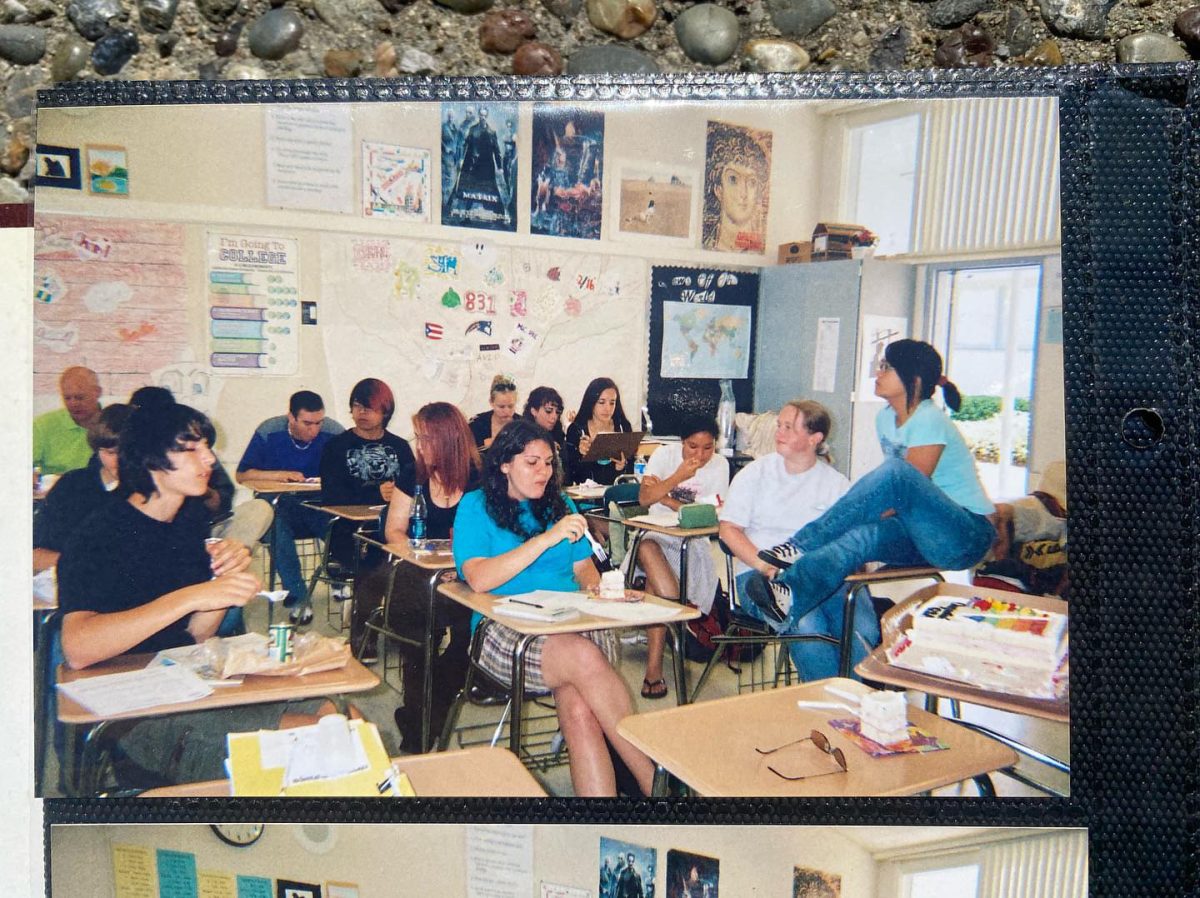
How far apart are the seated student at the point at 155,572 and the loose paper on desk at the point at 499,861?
0.33 metres

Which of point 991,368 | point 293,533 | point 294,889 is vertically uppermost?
point 991,368

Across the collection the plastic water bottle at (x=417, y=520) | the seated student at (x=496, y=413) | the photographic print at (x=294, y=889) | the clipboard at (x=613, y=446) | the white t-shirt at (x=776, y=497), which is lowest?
the photographic print at (x=294, y=889)

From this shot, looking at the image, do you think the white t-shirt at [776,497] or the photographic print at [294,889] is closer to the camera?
the white t-shirt at [776,497]

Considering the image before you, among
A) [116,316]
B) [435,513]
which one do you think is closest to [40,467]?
[116,316]

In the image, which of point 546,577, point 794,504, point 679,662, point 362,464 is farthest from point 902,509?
point 362,464

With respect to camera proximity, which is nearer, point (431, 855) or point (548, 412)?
point (548, 412)

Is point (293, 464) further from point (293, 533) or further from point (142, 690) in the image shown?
point (142, 690)

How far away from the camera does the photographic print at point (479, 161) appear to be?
1.27m

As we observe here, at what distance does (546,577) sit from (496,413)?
0.26m

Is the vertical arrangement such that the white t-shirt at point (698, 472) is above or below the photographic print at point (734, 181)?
below

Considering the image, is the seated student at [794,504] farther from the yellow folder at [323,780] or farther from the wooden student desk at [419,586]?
the yellow folder at [323,780]

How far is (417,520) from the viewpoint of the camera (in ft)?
4.26

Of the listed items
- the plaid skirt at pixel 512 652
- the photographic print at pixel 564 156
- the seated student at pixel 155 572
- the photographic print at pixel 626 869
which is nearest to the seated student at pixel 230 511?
the seated student at pixel 155 572

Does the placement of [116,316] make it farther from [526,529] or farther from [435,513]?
[526,529]
